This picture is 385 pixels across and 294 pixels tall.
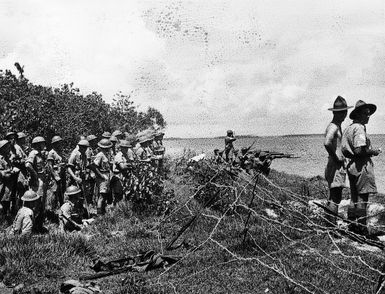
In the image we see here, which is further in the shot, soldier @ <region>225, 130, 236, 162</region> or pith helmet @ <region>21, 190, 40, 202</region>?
soldier @ <region>225, 130, 236, 162</region>

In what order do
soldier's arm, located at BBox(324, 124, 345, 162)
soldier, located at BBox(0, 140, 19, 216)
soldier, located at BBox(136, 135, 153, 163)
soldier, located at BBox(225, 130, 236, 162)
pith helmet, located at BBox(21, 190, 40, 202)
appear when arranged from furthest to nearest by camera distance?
soldier, located at BBox(225, 130, 236, 162), soldier, located at BBox(136, 135, 153, 163), soldier, located at BBox(0, 140, 19, 216), pith helmet, located at BBox(21, 190, 40, 202), soldier's arm, located at BBox(324, 124, 345, 162)

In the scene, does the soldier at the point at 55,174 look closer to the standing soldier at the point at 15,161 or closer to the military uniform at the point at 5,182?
the standing soldier at the point at 15,161

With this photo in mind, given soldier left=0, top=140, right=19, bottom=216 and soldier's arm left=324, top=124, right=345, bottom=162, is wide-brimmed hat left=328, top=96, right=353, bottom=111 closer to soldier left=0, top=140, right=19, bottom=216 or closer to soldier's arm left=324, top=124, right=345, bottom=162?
soldier's arm left=324, top=124, right=345, bottom=162

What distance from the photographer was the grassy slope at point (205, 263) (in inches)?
193

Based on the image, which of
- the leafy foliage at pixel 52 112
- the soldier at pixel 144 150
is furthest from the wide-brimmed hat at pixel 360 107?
the leafy foliage at pixel 52 112

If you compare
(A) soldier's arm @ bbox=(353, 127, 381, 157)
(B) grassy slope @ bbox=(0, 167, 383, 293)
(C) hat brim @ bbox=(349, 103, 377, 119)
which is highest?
(C) hat brim @ bbox=(349, 103, 377, 119)

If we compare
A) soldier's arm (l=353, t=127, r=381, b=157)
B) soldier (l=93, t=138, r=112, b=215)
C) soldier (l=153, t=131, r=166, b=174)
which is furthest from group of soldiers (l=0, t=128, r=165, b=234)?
soldier's arm (l=353, t=127, r=381, b=157)

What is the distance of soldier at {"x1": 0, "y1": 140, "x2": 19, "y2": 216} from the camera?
28.0ft

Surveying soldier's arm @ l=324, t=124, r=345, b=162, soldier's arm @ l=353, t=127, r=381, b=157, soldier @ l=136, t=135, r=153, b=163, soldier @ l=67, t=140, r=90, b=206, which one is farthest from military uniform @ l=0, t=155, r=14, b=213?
soldier's arm @ l=353, t=127, r=381, b=157

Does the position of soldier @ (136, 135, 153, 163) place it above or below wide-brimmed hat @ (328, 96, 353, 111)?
below

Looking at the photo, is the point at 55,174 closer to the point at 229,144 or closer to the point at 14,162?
the point at 14,162

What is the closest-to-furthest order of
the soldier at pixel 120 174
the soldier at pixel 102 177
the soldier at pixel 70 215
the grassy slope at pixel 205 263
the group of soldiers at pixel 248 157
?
the grassy slope at pixel 205 263 < the soldier at pixel 70 215 < the group of soldiers at pixel 248 157 < the soldier at pixel 102 177 < the soldier at pixel 120 174

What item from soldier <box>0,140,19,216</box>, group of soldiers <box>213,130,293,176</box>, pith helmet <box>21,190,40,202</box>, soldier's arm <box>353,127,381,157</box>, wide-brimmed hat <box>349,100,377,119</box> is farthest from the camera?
group of soldiers <box>213,130,293,176</box>

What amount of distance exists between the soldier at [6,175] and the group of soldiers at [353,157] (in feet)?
20.9
